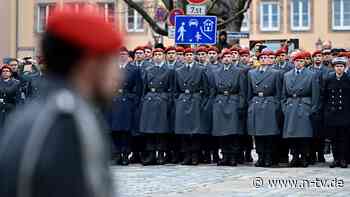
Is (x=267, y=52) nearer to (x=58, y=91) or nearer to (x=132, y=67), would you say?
(x=132, y=67)

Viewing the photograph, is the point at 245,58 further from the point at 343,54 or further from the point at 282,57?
the point at 343,54

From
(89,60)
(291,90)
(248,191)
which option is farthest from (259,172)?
(89,60)

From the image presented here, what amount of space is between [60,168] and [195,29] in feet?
50.1

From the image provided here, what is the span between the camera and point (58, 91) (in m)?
2.86

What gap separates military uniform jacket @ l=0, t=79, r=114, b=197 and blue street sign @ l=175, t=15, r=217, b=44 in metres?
15.0

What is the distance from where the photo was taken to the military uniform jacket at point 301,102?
1468 centimetres

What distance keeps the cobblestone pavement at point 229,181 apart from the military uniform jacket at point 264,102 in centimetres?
67

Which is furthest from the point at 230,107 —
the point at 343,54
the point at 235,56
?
the point at 343,54

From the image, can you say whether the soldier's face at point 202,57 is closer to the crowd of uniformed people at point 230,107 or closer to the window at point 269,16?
the crowd of uniformed people at point 230,107

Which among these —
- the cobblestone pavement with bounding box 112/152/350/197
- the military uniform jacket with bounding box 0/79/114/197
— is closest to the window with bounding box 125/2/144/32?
the cobblestone pavement with bounding box 112/152/350/197

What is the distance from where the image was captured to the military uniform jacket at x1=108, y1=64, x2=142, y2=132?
1545 centimetres

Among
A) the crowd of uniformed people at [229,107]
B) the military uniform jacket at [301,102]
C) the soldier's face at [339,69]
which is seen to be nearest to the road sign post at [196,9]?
the crowd of uniformed people at [229,107]

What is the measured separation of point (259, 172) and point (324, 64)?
258cm

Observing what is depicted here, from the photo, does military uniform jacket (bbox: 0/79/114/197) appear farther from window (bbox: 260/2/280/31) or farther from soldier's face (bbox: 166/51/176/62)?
window (bbox: 260/2/280/31)
